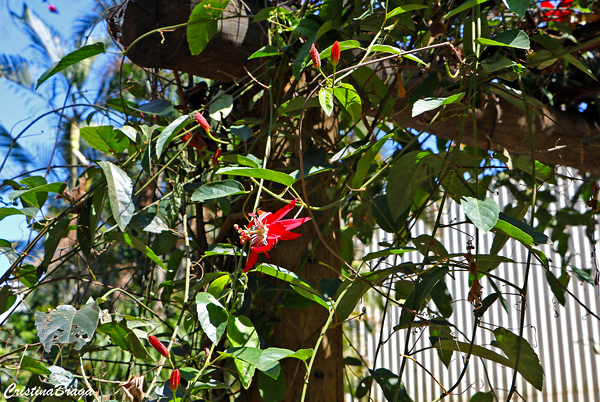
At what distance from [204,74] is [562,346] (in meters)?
3.46

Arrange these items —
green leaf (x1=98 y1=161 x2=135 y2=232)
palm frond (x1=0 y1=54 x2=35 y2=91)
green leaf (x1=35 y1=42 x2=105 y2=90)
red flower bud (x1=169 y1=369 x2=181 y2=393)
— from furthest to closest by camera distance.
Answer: palm frond (x1=0 y1=54 x2=35 y2=91) < green leaf (x1=35 y1=42 x2=105 y2=90) < green leaf (x1=98 y1=161 x2=135 y2=232) < red flower bud (x1=169 y1=369 x2=181 y2=393)

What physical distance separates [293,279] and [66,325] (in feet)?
0.82

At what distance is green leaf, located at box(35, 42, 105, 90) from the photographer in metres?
0.67

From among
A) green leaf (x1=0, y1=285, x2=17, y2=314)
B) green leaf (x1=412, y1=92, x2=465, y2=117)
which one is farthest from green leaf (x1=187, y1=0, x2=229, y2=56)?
green leaf (x1=0, y1=285, x2=17, y2=314)

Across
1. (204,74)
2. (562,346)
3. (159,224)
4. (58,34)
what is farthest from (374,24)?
(58,34)

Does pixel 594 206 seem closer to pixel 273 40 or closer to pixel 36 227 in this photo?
pixel 273 40

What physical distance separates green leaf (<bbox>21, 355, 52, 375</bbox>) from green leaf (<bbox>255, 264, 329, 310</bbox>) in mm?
304

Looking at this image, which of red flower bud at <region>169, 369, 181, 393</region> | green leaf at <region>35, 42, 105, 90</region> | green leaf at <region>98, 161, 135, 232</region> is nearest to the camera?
red flower bud at <region>169, 369, 181, 393</region>

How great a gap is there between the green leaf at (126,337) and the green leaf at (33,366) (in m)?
0.08

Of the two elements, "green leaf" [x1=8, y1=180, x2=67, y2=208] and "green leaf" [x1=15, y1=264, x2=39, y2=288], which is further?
"green leaf" [x1=15, y1=264, x2=39, y2=288]

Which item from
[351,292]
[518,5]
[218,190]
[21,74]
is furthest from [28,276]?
[21,74]

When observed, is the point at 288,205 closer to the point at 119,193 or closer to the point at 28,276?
the point at 119,193

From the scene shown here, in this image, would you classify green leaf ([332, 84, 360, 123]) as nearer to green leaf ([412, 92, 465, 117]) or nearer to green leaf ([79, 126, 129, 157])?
green leaf ([412, 92, 465, 117])

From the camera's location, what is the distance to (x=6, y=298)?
0.73m
